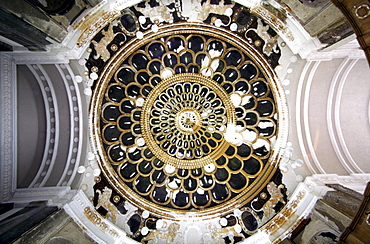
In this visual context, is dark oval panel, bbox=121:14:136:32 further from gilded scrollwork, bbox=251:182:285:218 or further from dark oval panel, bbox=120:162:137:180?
gilded scrollwork, bbox=251:182:285:218

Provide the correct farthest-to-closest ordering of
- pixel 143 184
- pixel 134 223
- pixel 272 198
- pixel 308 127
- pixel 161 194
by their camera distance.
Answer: pixel 161 194, pixel 143 184, pixel 134 223, pixel 272 198, pixel 308 127

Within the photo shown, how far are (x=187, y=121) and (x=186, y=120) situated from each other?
2.3 inches

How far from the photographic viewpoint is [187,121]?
31.3ft

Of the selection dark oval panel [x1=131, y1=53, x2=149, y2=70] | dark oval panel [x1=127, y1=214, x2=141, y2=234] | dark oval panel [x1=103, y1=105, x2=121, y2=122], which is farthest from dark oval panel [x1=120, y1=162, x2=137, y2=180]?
dark oval panel [x1=131, y1=53, x2=149, y2=70]

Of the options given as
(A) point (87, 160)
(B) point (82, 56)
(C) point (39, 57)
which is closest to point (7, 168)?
(A) point (87, 160)

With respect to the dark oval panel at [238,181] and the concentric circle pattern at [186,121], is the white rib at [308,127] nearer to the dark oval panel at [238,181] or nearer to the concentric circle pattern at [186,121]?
the concentric circle pattern at [186,121]

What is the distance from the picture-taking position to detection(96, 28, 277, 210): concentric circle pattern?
28.2ft

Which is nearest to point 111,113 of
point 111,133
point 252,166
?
point 111,133

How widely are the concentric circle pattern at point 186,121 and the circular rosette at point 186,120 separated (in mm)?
36

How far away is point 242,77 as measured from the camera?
8.77m

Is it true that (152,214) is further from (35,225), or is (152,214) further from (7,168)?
(7,168)

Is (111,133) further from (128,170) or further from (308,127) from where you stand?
(308,127)

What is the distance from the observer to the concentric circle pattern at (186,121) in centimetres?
859

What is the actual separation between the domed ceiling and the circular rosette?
0.12 ft
